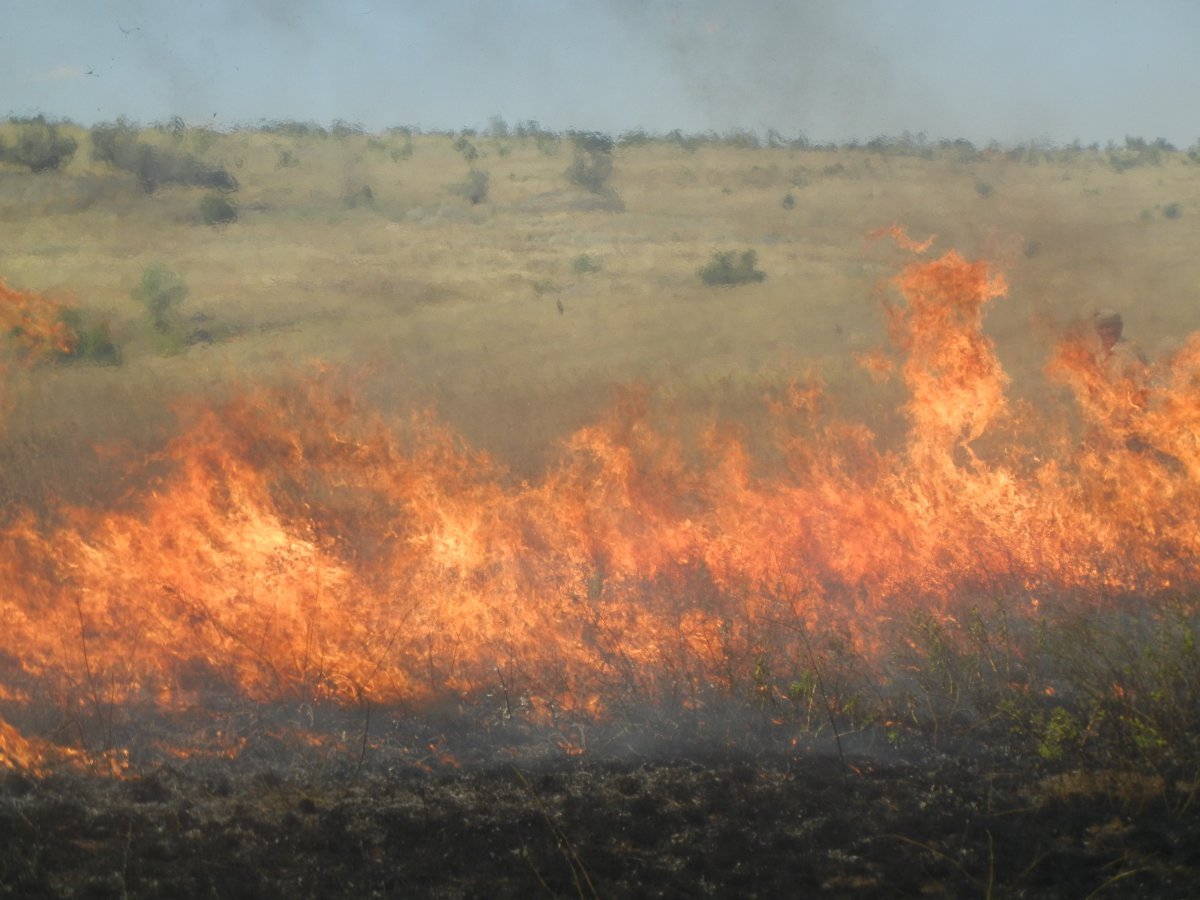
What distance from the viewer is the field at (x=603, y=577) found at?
5363mm

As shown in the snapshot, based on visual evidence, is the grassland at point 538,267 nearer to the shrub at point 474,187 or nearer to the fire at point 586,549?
the shrub at point 474,187

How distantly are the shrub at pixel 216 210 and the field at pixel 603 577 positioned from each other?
A: 2.17ft

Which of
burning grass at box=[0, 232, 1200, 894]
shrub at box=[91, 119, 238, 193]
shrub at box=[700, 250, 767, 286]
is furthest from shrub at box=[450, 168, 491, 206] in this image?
burning grass at box=[0, 232, 1200, 894]

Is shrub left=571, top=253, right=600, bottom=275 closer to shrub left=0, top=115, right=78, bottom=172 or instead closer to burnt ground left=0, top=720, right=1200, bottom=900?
shrub left=0, top=115, right=78, bottom=172

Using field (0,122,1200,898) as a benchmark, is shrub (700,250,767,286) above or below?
above

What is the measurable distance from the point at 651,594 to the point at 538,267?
34.6ft

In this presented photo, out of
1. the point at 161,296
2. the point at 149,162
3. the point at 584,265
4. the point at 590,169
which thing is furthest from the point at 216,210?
the point at 590,169

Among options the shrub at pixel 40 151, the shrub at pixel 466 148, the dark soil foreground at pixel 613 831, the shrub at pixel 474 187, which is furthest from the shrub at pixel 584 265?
the dark soil foreground at pixel 613 831

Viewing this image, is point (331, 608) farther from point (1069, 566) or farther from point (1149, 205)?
point (1149, 205)

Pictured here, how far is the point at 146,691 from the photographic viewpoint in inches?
285

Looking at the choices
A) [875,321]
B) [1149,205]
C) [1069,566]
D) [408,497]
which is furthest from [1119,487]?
[1149,205]

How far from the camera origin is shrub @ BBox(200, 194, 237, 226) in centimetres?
1775

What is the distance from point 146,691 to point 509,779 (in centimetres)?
266

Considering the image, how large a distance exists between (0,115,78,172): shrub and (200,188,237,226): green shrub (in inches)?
95.0
